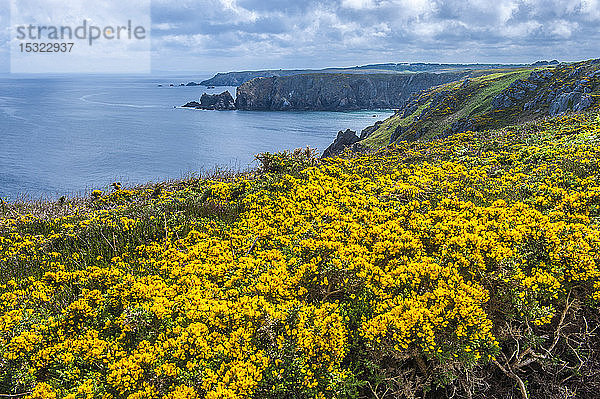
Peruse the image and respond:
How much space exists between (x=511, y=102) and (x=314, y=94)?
136 m

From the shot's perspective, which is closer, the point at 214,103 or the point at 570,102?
the point at 570,102

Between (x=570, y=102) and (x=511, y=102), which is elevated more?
(x=511, y=102)

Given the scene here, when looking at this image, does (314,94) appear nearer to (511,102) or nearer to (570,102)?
(511,102)

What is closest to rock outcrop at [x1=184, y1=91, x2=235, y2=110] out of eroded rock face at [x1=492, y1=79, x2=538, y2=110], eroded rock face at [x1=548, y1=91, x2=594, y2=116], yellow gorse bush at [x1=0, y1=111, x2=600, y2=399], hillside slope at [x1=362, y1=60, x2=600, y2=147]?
hillside slope at [x1=362, y1=60, x2=600, y2=147]

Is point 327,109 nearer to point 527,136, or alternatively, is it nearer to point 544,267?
point 527,136

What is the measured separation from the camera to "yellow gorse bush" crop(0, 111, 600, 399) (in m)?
4.54

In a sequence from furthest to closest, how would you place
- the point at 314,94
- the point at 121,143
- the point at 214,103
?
the point at 314,94 → the point at 214,103 → the point at 121,143

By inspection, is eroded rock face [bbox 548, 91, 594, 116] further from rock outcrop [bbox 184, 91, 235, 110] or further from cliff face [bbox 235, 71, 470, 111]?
cliff face [bbox 235, 71, 470, 111]

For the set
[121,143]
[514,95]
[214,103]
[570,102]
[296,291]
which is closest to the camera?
[296,291]

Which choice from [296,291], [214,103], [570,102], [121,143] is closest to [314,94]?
[214,103]

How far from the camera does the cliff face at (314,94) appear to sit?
166 m

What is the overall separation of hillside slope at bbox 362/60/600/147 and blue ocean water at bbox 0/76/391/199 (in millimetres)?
21936

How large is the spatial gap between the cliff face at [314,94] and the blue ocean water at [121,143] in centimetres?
4304

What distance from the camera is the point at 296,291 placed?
571cm
